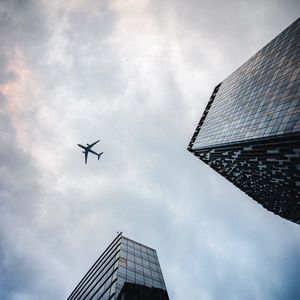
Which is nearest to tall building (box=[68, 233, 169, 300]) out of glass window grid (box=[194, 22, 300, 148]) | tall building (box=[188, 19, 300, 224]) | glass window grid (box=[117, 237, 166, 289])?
glass window grid (box=[117, 237, 166, 289])

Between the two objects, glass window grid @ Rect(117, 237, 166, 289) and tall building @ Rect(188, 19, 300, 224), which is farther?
tall building @ Rect(188, 19, 300, 224)

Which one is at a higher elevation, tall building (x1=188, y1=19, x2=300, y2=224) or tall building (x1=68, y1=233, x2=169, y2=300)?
tall building (x1=188, y1=19, x2=300, y2=224)

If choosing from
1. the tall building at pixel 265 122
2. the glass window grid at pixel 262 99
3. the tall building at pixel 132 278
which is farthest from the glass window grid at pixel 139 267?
the glass window grid at pixel 262 99

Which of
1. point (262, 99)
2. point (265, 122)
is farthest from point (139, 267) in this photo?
point (262, 99)

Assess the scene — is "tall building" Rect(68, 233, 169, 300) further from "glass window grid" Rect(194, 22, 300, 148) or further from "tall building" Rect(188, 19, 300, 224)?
"glass window grid" Rect(194, 22, 300, 148)

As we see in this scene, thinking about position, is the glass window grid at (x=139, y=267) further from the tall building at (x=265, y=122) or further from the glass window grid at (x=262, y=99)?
the glass window grid at (x=262, y=99)

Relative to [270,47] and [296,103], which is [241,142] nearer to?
[296,103]

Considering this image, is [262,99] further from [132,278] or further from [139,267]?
[132,278]

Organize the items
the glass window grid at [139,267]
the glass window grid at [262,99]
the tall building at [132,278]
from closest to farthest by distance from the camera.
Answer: the tall building at [132,278] < the glass window grid at [139,267] < the glass window grid at [262,99]

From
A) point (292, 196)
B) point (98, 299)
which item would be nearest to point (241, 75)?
point (292, 196)
